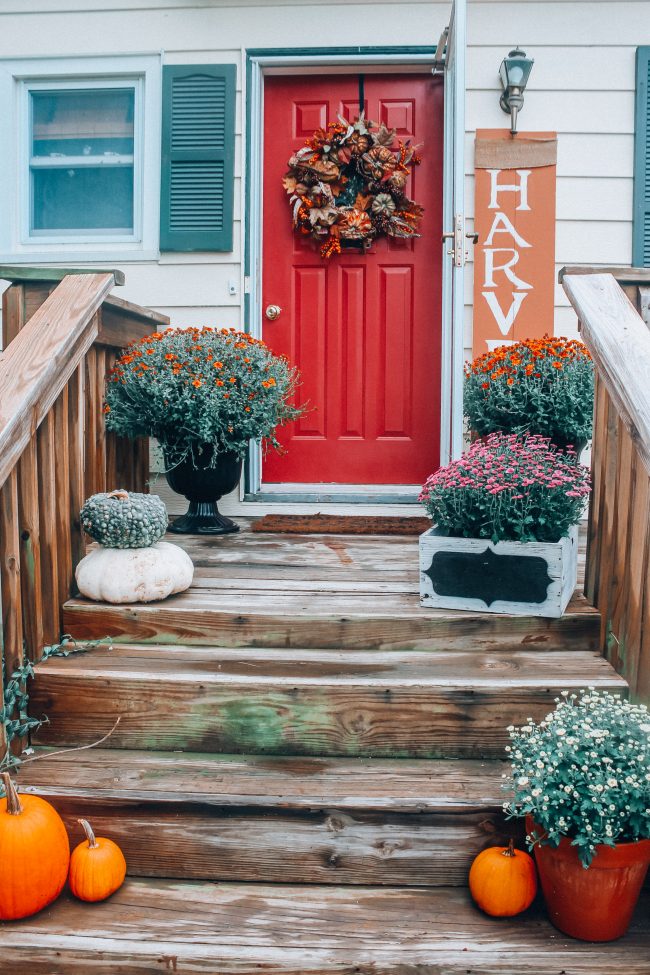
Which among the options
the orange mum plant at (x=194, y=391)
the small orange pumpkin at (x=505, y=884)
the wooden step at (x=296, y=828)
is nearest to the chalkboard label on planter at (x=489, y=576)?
the wooden step at (x=296, y=828)

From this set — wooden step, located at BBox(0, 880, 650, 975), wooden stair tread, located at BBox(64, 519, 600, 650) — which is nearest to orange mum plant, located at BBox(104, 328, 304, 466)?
wooden stair tread, located at BBox(64, 519, 600, 650)

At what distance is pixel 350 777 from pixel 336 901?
280 millimetres

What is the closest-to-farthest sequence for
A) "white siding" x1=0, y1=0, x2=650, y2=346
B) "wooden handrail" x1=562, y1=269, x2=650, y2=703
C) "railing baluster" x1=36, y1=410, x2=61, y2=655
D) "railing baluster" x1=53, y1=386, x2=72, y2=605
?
"wooden handrail" x1=562, y1=269, x2=650, y2=703 < "railing baluster" x1=36, y1=410, x2=61, y2=655 < "railing baluster" x1=53, y1=386, x2=72, y2=605 < "white siding" x1=0, y1=0, x2=650, y2=346

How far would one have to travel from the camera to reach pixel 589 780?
5.29ft

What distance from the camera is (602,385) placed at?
2408 millimetres

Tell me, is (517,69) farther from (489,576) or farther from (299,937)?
(299,937)

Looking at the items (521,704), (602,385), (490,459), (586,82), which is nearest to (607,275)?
(602,385)

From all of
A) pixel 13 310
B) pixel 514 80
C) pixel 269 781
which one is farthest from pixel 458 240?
pixel 269 781

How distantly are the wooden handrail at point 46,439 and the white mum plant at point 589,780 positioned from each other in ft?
4.13

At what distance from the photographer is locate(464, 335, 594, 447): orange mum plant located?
129 inches

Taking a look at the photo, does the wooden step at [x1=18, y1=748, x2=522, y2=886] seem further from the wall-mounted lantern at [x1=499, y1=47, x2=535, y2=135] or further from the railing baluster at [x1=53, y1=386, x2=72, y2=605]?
the wall-mounted lantern at [x1=499, y1=47, x2=535, y2=135]

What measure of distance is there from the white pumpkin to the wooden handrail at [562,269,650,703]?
4.08ft

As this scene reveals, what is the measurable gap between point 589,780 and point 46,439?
166cm

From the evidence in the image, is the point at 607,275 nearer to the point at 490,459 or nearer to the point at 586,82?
the point at 490,459
